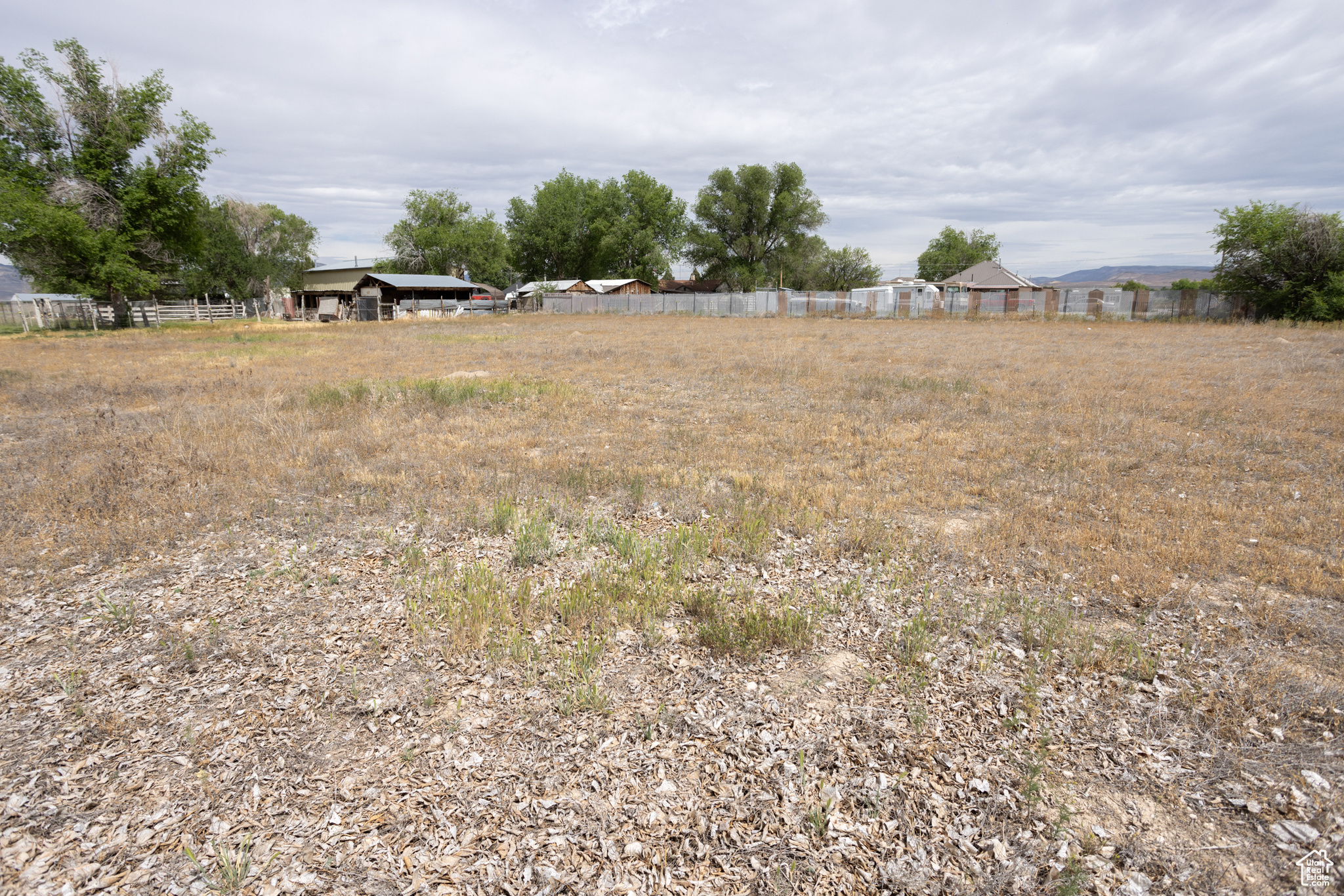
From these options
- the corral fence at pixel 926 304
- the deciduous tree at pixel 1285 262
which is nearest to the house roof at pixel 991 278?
the corral fence at pixel 926 304

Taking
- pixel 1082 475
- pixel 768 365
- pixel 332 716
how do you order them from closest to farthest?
pixel 332 716, pixel 1082 475, pixel 768 365

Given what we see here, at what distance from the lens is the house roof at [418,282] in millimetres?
59031

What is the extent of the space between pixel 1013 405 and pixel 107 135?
4961cm

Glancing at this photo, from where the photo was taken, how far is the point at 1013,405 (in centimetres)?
1350

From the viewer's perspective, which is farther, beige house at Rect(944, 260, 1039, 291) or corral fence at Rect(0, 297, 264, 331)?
beige house at Rect(944, 260, 1039, 291)

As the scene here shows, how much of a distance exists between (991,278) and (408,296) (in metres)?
63.0

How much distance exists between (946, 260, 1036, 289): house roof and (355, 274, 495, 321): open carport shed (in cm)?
5346

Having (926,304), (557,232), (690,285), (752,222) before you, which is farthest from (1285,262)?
(557,232)

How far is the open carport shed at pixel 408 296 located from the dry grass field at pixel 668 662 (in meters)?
50.9

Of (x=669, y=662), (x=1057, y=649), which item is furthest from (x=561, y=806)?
(x=1057, y=649)

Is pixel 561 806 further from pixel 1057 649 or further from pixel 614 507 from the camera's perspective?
pixel 614 507

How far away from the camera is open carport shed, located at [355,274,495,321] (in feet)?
184

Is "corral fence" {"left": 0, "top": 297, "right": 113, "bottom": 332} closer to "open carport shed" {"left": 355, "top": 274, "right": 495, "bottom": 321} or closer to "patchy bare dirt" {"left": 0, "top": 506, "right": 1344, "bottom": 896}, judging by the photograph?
"open carport shed" {"left": 355, "top": 274, "right": 495, "bottom": 321}

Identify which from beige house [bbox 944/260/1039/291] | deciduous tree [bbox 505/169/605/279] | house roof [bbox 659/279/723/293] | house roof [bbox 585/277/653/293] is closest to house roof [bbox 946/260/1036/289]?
beige house [bbox 944/260/1039/291]
